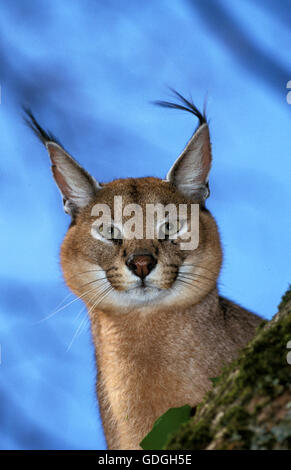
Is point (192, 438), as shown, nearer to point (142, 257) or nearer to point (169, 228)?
point (142, 257)

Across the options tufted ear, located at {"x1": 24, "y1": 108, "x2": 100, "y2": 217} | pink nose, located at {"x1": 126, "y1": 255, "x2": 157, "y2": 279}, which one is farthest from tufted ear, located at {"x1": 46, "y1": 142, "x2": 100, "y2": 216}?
pink nose, located at {"x1": 126, "y1": 255, "x2": 157, "y2": 279}

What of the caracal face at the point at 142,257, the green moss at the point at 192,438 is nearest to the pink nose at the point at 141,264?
the caracal face at the point at 142,257

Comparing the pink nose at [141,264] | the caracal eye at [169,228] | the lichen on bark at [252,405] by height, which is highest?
the caracal eye at [169,228]

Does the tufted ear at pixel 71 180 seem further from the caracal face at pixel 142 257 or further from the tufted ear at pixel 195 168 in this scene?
the tufted ear at pixel 195 168

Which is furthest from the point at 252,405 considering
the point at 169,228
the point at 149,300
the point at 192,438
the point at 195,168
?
the point at 195,168

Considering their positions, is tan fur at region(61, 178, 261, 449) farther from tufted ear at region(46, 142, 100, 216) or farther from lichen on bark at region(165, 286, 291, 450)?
lichen on bark at region(165, 286, 291, 450)
